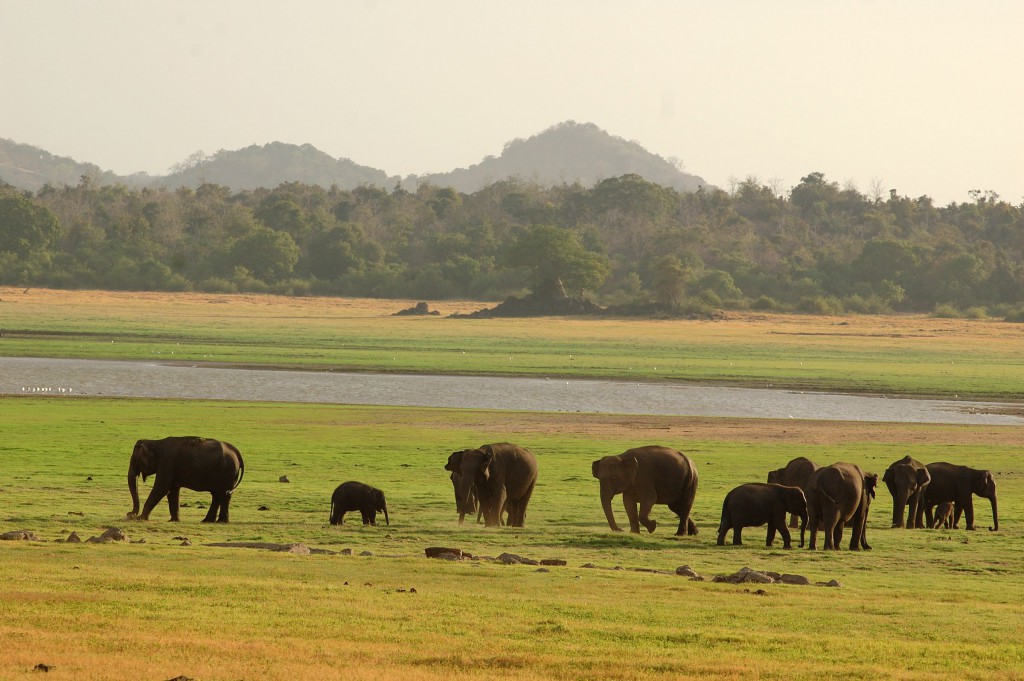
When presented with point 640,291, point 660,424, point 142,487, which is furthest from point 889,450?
point 640,291

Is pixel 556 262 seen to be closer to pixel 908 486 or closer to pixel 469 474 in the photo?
pixel 908 486

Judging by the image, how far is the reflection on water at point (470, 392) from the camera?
43.3 meters

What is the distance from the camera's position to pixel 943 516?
21938 millimetres

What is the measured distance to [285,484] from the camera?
2373 cm

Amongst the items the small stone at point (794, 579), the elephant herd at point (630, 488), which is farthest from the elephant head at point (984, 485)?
the small stone at point (794, 579)

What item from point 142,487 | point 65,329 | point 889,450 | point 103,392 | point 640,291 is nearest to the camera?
point 142,487

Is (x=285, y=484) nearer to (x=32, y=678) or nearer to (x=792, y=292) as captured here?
(x=32, y=678)

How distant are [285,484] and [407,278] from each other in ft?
319

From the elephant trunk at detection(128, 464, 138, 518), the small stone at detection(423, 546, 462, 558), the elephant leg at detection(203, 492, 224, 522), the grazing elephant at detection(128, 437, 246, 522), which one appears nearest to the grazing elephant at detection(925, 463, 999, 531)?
the small stone at detection(423, 546, 462, 558)

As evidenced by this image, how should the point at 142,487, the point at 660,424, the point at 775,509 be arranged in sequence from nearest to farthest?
the point at 775,509, the point at 142,487, the point at 660,424

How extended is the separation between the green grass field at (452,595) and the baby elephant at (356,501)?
33 cm

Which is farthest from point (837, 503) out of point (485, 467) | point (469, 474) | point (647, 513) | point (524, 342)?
point (524, 342)

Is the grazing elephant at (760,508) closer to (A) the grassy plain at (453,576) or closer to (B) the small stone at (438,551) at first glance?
(A) the grassy plain at (453,576)

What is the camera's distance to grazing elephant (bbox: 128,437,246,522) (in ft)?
63.0
